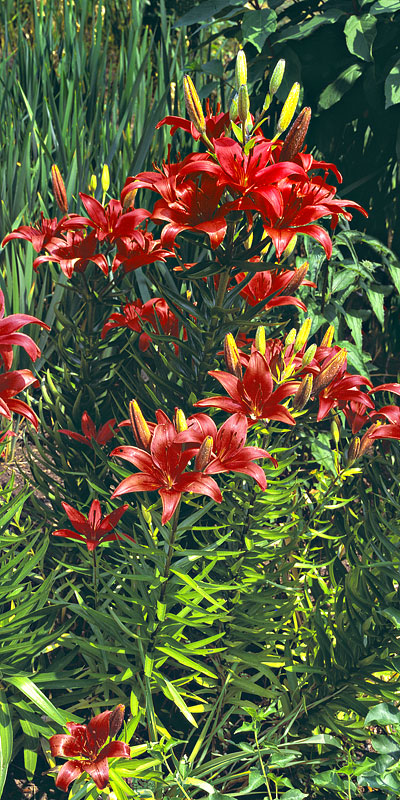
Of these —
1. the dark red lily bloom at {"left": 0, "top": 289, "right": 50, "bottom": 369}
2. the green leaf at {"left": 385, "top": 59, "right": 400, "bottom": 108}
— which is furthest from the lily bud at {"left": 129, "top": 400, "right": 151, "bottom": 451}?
the green leaf at {"left": 385, "top": 59, "right": 400, "bottom": 108}

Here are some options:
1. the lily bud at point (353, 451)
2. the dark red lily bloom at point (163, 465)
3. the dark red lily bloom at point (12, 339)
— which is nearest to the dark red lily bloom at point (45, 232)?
the dark red lily bloom at point (12, 339)

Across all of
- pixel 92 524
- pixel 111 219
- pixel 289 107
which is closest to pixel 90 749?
pixel 92 524

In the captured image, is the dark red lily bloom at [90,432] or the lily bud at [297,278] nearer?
the lily bud at [297,278]

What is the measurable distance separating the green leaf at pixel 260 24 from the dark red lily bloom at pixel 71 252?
0.69 m

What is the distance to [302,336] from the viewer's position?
0.88 metres

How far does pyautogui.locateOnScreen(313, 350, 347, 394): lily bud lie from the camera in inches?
32.8

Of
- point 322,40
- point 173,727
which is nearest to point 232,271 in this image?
point 173,727

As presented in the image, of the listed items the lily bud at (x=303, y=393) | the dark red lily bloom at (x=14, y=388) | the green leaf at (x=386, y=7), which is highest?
the green leaf at (x=386, y=7)

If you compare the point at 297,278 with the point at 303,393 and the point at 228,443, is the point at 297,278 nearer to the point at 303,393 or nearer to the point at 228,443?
the point at 303,393

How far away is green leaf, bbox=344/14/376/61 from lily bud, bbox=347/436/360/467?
0.86 m

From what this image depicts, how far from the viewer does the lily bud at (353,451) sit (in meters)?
0.95

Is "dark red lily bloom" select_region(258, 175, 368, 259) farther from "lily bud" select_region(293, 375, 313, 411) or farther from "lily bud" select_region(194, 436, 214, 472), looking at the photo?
"lily bud" select_region(194, 436, 214, 472)

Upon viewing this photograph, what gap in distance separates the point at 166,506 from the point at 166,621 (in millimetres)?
306

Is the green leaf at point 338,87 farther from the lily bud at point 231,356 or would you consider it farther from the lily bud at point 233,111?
the lily bud at point 231,356
